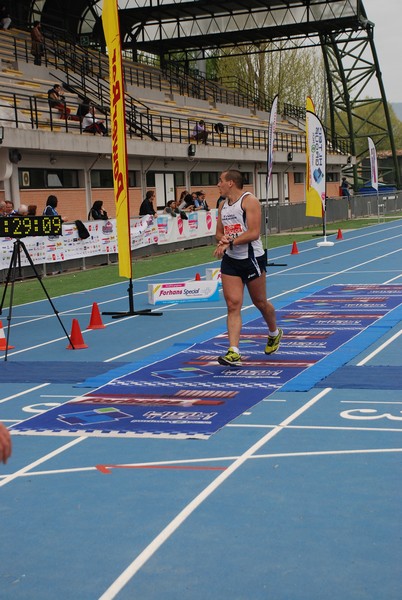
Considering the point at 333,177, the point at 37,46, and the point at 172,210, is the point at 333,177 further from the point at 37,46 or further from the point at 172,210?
the point at 172,210

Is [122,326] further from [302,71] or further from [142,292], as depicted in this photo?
[302,71]

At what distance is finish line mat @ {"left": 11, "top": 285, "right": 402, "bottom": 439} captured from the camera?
800 cm

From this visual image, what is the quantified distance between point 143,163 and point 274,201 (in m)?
16.1

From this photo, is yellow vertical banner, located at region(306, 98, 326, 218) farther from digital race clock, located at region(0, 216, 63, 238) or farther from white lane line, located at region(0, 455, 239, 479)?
white lane line, located at region(0, 455, 239, 479)

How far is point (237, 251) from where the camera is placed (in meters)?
10.4

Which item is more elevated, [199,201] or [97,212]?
[199,201]

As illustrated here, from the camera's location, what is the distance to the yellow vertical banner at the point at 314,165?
28641 millimetres

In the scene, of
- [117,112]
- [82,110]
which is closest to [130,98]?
[82,110]

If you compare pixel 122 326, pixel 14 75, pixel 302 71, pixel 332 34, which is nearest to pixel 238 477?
pixel 122 326

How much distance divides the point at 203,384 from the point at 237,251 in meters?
1.66

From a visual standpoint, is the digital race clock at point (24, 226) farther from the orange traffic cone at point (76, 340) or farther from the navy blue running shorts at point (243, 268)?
the navy blue running shorts at point (243, 268)

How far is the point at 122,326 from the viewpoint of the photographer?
14398 mm

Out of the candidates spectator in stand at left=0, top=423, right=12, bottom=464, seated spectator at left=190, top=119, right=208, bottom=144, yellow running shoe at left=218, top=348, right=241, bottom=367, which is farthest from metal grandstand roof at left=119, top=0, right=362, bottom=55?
spectator in stand at left=0, top=423, right=12, bottom=464

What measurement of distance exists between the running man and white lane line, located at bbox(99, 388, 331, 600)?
2.24 metres
